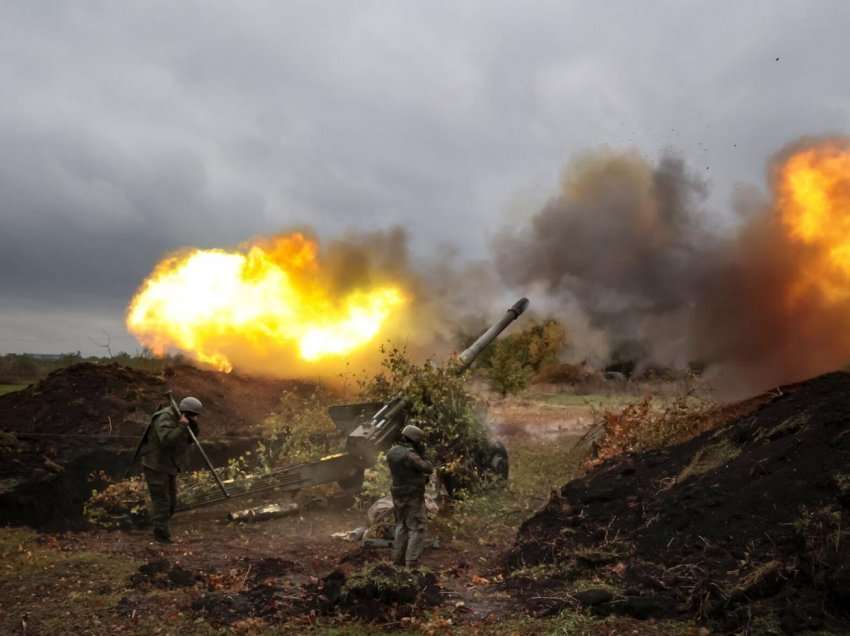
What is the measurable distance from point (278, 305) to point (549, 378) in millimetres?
20982

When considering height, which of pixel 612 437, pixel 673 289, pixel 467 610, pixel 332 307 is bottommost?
pixel 467 610

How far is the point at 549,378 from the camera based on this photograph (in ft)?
130

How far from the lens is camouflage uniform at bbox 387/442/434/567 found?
30.4 feet

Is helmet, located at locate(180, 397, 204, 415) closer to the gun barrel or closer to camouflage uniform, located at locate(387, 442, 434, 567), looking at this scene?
camouflage uniform, located at locate(387, 442, 434, 567)

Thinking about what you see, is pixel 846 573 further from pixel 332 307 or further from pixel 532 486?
pixel 332 307

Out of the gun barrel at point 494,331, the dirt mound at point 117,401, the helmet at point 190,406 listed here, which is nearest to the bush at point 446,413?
the gun barrel at point 494,331

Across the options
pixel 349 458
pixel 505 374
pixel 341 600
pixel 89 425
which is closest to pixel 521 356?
pixel 505 374

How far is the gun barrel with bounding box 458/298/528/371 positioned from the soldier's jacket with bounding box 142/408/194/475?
20.2ft

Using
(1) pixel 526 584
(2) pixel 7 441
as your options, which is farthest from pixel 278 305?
(1) pixel 526 584

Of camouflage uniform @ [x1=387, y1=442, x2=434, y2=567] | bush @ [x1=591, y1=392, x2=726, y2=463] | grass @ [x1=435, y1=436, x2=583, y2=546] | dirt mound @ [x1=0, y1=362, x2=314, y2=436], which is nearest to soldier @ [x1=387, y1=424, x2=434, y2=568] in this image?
camouflage uniform @ [x1=387, y1=442, x2=434, y2=567]

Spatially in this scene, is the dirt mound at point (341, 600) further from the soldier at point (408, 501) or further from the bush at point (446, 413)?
the bush at point (446, 413)

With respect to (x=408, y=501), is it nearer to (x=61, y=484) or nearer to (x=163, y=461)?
(x=163, y=461)

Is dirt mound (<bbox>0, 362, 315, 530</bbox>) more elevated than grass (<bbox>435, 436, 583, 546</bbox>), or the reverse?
dirt mound (<bbox>0, 362, 315, 530</bbox>)

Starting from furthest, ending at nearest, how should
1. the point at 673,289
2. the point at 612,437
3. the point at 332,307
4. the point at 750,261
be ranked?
the point at 332,307 < the point at 612,437 < the point at 673,289 < the point at 750,261
